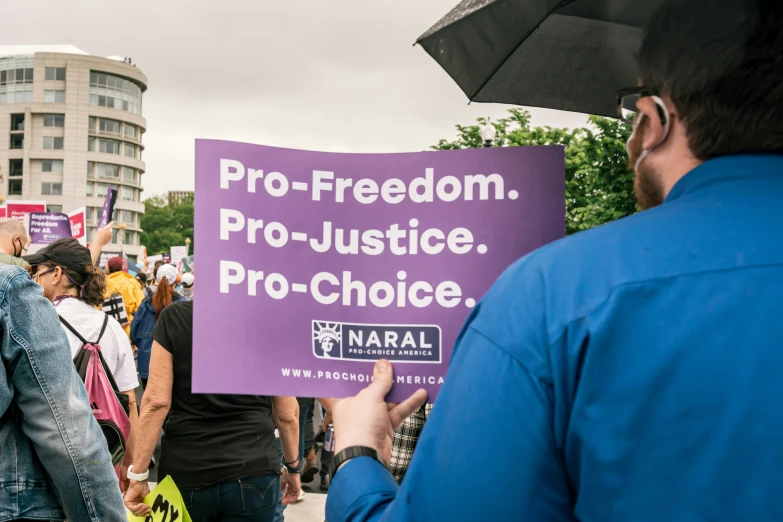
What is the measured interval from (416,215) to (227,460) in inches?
93.7

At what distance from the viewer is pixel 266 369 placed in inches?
69.1

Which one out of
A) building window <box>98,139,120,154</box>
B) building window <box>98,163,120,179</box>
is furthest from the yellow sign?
building window <box>98,139,120,154</box>

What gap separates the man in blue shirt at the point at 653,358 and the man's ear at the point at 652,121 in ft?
0.21

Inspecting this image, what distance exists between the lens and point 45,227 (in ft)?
39.1

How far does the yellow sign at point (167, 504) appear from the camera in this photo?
11.1 ft

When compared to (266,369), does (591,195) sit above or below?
above

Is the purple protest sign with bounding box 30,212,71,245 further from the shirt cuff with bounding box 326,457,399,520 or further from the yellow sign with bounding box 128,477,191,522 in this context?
the shirt cuff with bounding box 326,457,399,520

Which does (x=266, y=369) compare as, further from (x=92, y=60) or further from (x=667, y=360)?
(x=92, y=60)

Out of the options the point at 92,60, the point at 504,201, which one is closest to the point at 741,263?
the point at 504,201

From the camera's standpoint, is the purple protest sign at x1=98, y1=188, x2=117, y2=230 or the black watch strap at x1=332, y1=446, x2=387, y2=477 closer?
the black watch strap at x1=332, y1=446, x2=387, y2=477

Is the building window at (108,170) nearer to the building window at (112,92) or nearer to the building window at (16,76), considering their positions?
the building window at (112,92)

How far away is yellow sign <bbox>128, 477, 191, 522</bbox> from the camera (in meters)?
3.37

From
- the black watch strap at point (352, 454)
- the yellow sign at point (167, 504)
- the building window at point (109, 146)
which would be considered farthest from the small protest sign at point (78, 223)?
the building window at point (109, 146)

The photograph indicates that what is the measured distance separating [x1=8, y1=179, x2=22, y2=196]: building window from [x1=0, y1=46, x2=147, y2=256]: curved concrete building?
0.41 feet
